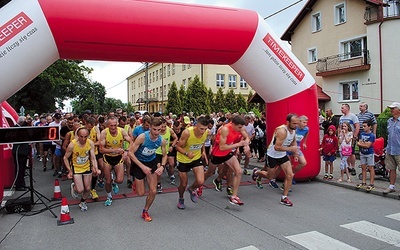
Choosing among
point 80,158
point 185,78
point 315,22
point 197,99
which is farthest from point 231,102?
point 80,158

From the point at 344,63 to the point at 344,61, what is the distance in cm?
14

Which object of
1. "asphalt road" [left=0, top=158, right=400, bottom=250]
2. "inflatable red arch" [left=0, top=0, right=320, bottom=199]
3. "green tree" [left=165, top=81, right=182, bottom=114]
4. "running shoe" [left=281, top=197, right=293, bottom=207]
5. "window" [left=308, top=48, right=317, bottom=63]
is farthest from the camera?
"green tree" [left=165, top=81, right=182, bottom=114]

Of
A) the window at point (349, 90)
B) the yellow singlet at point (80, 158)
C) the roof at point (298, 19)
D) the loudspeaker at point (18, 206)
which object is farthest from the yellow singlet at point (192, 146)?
the roof at point (298, 19)

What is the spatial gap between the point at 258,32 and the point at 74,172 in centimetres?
502

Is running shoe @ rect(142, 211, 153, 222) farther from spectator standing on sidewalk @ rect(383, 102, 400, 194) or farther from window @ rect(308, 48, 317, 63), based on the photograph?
window @ rect(308, 48, 317, 63)

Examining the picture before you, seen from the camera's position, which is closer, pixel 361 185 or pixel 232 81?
pixel 361 185

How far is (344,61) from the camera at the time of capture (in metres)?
23.2

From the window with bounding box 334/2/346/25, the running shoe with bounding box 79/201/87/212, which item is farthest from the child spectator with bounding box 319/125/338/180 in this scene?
the window with bounding box 334/2/346/25

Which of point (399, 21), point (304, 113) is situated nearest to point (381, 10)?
point (399, 21)

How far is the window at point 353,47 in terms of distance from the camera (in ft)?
73.8

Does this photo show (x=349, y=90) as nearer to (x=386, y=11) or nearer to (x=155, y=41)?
(x=386, y=11)

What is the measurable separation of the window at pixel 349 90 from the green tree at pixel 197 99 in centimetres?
1928

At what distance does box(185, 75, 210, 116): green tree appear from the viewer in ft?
133

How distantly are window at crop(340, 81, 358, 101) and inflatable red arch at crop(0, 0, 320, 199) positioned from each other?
54.6 ft
